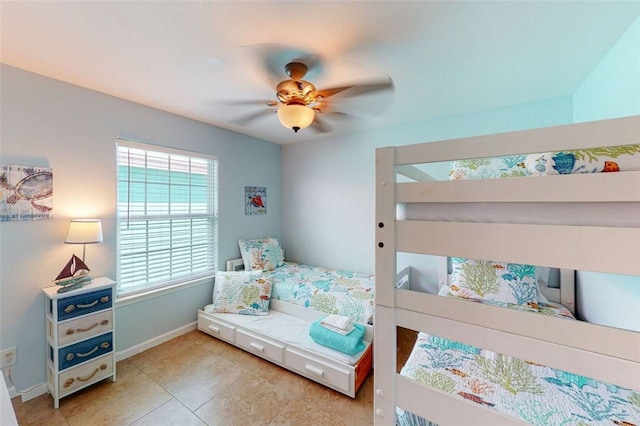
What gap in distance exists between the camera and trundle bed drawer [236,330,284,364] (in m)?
2.25

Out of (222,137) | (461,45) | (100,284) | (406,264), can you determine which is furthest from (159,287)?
(461,45)

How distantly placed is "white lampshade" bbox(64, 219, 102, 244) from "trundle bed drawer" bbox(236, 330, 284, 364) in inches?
59.8

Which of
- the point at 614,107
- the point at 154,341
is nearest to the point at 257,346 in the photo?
the point at 154,341

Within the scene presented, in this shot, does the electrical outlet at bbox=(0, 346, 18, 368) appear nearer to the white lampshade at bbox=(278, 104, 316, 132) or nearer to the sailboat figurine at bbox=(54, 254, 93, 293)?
the sailboat figurine at bbox=(54, 254, 93, 293)

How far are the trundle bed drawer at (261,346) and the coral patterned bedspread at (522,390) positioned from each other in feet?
4.13

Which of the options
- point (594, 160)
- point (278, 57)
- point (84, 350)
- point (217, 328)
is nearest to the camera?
point (594, 160)

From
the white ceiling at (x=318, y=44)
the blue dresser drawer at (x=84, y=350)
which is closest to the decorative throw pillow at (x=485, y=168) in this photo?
the white ceiling at (x=318, y=44)

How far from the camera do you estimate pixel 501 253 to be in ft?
2.56

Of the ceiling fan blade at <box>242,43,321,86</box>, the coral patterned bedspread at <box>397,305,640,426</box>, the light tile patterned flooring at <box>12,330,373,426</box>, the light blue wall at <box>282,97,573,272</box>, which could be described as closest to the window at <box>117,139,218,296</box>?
the light tile patterned flooring at <box>12,330,373,426</box>

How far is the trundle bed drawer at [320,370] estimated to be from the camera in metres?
1.92

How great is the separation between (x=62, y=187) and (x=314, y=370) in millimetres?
2596

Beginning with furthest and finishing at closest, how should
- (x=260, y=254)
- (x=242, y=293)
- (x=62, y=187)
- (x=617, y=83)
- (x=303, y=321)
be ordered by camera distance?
(x=260, y=254) → (x=242, y=293) → (x=303, y=321) → (x=62, y=187) → (x=617, y=83)

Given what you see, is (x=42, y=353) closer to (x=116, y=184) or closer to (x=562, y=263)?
(x=116, y=184)

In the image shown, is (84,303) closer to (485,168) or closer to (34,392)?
(34,392)
